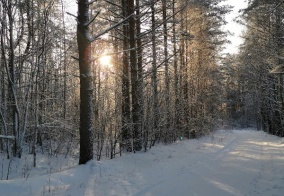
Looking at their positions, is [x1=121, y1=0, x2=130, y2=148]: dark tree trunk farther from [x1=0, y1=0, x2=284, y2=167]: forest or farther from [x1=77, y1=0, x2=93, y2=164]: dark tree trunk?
[x1=77, y1=0, x2=93, y2=164]: dark tree trunk

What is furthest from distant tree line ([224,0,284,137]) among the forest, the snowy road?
the snowy road

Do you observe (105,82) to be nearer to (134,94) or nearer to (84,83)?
(134,94)

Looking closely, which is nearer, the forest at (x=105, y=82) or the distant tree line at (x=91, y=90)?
the distant tree line at (x=91, y=90)

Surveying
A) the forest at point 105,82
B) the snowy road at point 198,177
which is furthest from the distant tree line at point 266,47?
the snowy road at point 198,177

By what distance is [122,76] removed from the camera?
1241 cm

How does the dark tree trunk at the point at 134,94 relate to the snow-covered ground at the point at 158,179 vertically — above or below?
above

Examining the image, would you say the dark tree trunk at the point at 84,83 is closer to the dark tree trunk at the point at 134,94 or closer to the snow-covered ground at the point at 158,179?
the snow-covered ground at the point at 158,179

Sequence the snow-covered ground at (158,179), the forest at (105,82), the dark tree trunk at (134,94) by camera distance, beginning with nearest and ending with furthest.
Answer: the snow-covered ground at (158,179)
the forest at (105,82)
the dark tree trunk at (134,94)

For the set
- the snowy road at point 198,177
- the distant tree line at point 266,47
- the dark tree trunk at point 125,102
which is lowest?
the snowy road at point 198,177

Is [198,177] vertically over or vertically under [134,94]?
under

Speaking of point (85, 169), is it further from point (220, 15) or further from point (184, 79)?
point (220, 15)

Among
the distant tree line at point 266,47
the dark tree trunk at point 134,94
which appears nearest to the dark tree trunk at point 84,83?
the dark tree trunk at point 134,94

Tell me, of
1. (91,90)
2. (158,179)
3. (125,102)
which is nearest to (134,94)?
(125,102)

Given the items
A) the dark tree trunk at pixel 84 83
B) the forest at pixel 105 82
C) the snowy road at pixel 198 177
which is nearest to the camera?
the snowy road at pixel 198 177
